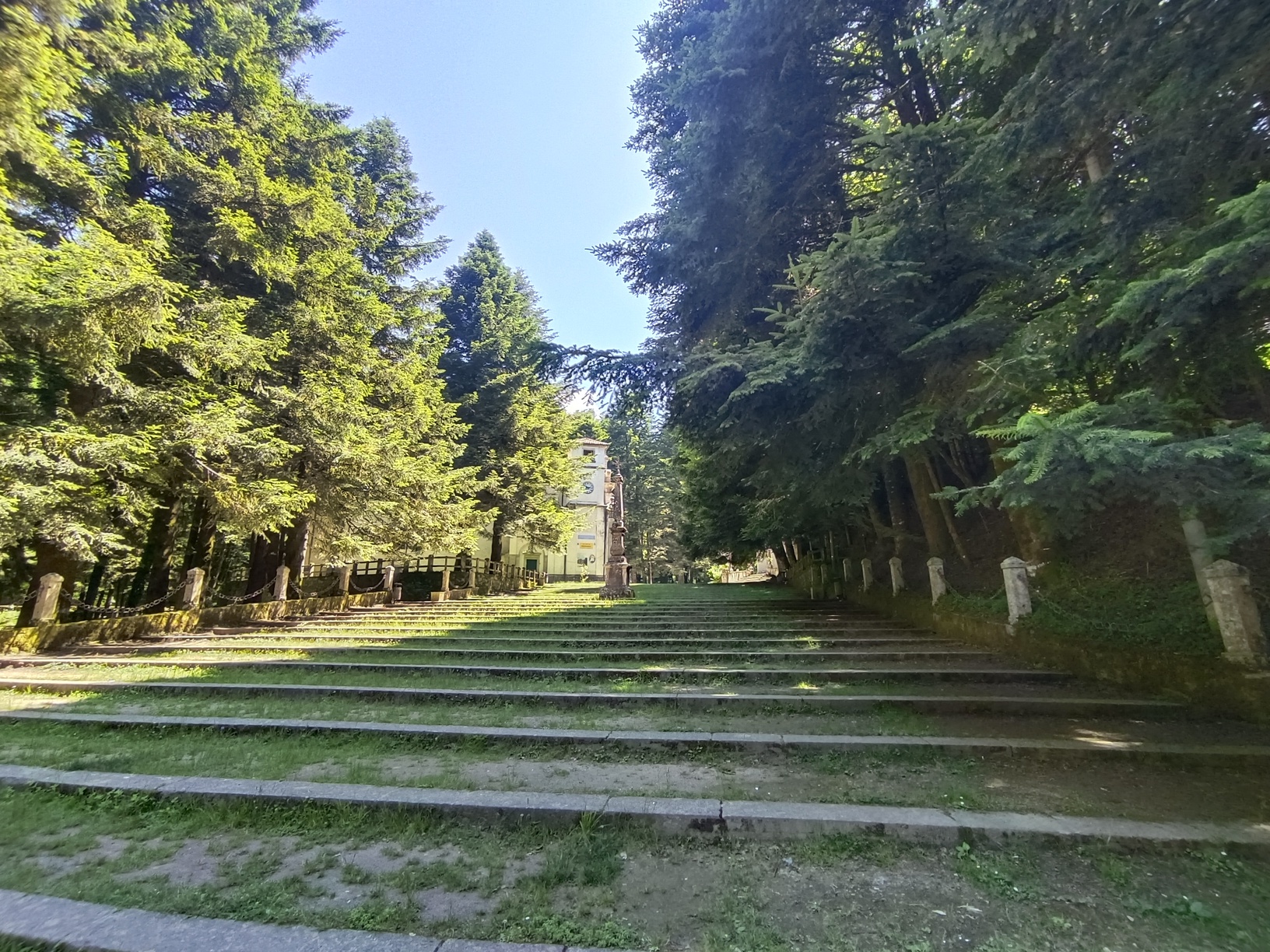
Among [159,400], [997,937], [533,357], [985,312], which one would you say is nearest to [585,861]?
[997,937]

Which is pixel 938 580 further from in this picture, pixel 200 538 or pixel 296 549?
pixel 200 538

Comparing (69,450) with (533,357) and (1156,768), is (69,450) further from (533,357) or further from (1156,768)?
(1156,768)

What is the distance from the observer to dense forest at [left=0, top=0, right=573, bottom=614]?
25.4ft

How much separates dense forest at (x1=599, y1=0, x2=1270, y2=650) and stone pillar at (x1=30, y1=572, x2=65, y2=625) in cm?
1054

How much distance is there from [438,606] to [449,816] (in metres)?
13.3

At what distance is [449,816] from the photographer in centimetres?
348

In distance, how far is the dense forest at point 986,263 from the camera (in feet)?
11.6

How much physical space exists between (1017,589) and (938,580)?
228cm

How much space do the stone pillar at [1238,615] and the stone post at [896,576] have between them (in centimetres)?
668

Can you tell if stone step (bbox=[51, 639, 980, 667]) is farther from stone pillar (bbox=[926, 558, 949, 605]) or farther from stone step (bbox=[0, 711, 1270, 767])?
stone step (bbox=[0, 711, 1270, 767])

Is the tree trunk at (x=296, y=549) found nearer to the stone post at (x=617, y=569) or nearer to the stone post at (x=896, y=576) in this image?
the stone post at (x=617, y=569)

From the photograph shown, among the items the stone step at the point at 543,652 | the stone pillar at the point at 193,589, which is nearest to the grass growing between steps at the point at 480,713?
the stone step at the point at 543,652

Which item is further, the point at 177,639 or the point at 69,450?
the point at 177,639

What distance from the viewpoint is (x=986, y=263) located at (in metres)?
5.77
